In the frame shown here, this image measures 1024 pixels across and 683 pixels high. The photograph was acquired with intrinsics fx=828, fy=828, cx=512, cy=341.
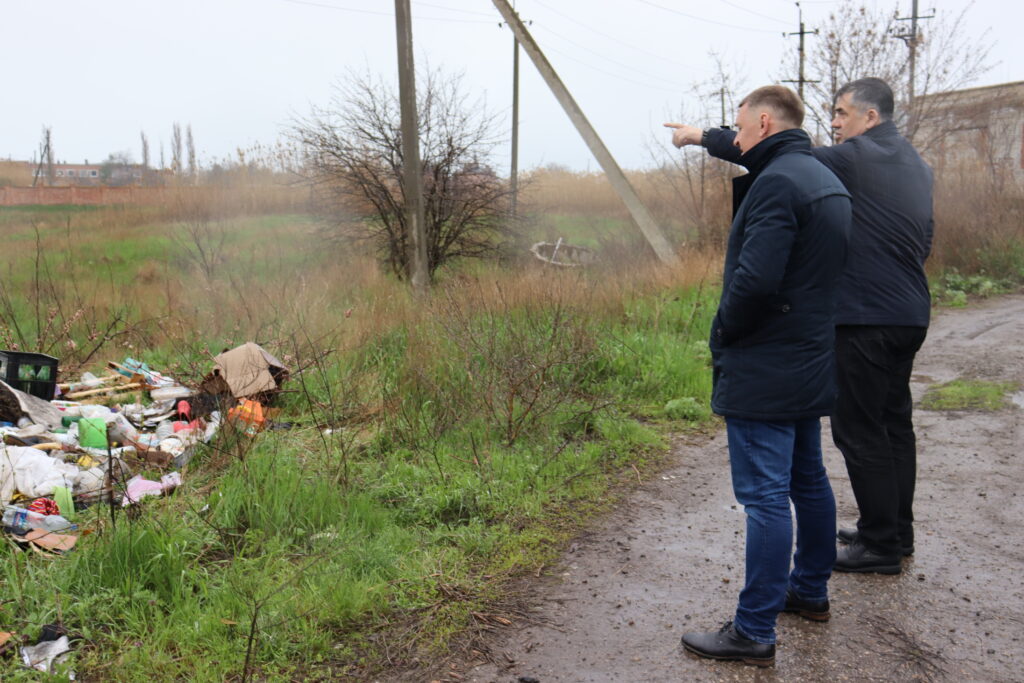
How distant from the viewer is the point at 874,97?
12.9ft

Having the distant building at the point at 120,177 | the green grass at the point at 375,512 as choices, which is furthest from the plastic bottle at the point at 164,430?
the distant building at the point at 120,177

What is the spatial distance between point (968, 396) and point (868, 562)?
14.3 feet

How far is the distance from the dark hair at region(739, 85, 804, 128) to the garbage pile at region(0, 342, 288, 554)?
3.17 m

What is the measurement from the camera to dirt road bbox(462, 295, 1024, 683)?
318 centimetres

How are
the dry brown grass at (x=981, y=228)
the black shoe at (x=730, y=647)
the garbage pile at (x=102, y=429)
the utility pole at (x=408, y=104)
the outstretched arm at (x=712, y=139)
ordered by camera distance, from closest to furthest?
1. the black shoe at (x=730, y=647)
2. the outstretched arm at (x=712, y=139)
3. the garbage pile at (x=102, y=429)
4. the utility pole at (x=408, y=104)
5. the dry brown grass at (x=981, y=228)

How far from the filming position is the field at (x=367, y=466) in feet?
10.9

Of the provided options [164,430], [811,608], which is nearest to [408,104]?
[164,430]

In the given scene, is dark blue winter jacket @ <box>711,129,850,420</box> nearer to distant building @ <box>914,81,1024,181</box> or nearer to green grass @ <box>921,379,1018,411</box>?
green grass @ <box>921,379,1018,411</box>

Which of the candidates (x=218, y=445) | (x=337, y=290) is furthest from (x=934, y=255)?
(x=218, y=445)

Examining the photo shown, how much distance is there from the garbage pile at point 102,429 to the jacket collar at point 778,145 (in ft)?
10.1

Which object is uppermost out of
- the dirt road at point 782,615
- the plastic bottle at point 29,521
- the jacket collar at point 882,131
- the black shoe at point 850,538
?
→ the jacket collar at point 882,131

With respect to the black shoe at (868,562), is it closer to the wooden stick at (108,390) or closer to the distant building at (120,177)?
the wooden stick at (108,390)

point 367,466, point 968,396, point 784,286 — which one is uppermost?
point 784,286

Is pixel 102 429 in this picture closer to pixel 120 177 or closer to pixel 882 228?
pixel 882 228
